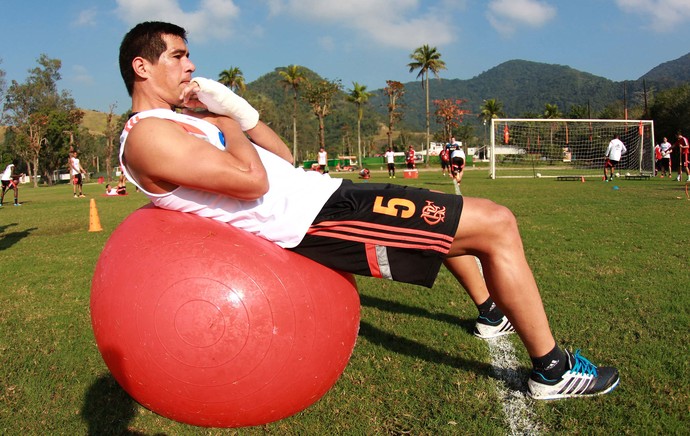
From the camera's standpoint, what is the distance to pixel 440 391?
3.04 m

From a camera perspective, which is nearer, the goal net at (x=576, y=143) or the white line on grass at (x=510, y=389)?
the white line on grass at (x=510, y=389)

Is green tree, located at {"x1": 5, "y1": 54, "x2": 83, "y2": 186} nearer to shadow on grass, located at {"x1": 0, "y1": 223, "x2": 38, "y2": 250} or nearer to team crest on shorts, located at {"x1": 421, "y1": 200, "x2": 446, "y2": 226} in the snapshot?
shadow on grass, located at {"x1": 0, "y1": 223, "x2": 38, "y2": 250}

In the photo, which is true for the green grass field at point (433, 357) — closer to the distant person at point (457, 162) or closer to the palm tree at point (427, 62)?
the distant person at point (457, 162)

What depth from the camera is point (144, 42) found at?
2.61m

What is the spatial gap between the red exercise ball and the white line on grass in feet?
3.40

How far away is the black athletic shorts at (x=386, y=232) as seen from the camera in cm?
253

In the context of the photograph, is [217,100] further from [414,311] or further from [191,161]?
[414,311]

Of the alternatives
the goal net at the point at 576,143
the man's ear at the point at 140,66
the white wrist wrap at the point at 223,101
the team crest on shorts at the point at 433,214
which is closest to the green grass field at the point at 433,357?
the team crest on shorts at the point at 433,214

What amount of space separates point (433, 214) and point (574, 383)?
4.26 ft

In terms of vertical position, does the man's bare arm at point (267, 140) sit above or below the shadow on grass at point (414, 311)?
above

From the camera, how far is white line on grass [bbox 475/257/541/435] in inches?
105

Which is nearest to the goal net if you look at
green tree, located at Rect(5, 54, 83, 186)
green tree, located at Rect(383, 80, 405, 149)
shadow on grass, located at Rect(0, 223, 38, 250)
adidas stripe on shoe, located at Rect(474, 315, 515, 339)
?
shadow on grass, located at Rect(0, 223, 38, 250)

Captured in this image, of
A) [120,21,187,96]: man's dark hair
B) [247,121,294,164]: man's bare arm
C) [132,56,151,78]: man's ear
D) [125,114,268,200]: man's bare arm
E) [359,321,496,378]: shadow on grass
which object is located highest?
[120,21,187,96]: man's dark hair

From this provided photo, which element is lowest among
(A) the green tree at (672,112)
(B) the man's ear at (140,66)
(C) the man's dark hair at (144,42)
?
(B) the man's ear at (140,66)
